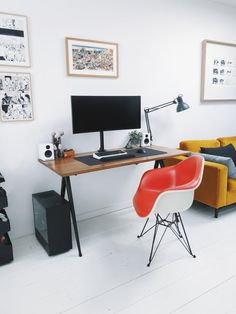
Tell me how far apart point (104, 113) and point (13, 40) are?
3.33 ft

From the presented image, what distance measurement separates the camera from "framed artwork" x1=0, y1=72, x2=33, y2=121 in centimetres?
228

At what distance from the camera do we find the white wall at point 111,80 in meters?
2.41

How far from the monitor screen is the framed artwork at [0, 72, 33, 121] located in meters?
0.43

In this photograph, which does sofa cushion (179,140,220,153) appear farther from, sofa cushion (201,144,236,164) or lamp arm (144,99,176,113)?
lamp arm (144,99,176,113)

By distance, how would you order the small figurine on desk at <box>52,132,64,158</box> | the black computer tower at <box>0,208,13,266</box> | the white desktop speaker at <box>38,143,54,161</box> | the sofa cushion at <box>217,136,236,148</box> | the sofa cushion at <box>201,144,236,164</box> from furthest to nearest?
the sofa cushion at <box>217,136,236,148</box>
the sofa cushion at <box>201,144,236,164</box>
the small figurine on desk at <box>52,132,64,158</box>
the white desktop speaker at <box>38,143,54,161</box>
the black computer tower at <box>0,208,13,266</box>

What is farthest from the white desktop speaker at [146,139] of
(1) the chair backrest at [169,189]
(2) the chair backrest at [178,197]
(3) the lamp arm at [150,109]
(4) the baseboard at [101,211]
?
(2) the chair backrest at [178,197]

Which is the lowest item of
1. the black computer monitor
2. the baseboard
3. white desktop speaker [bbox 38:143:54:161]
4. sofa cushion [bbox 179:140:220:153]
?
the baseboard

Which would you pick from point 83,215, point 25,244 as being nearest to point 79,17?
A: point 83,215

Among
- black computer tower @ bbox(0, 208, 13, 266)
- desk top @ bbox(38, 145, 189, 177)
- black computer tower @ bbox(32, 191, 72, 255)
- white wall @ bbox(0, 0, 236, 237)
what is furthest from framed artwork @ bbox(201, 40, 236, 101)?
black computer tower @ bbox(0, 208, 13, 266)

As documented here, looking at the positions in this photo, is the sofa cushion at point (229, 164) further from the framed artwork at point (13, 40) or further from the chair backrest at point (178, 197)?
the framed artwork at point (13, 40)

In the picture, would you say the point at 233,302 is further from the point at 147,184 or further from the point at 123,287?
the point at 147,184

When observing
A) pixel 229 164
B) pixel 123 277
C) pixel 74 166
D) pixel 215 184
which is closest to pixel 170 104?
pixel 229 164

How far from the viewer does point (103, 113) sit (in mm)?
2555

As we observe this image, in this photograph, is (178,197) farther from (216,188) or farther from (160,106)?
(160,106)
